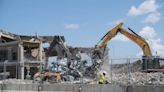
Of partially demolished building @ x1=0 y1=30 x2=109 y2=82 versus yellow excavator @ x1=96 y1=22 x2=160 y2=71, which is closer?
yellow excavator @ x1=96 y1=22 x2=160 y2=71

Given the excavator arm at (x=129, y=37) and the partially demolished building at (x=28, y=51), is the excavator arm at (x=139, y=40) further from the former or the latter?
the partially demolished building at (x=28, y=51)

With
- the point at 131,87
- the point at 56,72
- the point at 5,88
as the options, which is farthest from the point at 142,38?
the point at 131,87

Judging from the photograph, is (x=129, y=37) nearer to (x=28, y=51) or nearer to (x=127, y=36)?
(x=127, y=36)

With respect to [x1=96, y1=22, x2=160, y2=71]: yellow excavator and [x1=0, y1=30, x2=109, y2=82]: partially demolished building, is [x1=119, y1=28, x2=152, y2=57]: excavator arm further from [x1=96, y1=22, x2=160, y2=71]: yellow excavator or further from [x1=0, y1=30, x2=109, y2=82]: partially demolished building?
[x1=0, y1=30, x2=109, y2=82]: partially demolished building

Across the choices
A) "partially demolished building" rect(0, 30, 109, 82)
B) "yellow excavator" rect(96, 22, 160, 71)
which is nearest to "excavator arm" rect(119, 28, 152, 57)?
"yellow excavator" rect(96, 22, 160, 71)

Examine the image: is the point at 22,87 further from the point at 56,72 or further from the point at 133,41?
the point at 133,41

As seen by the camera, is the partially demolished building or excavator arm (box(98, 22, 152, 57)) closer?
excavator arm (box(98, 22, 152, 57))

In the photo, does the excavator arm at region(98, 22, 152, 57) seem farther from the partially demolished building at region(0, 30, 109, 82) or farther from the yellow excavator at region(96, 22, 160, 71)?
the partially demolished building at region(0, 30, 109, 82)

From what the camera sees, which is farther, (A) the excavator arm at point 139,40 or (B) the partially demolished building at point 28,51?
(B) the partially demolished building at point 28,51

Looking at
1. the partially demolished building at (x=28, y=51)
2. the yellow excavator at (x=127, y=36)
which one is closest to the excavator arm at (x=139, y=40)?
the yellow excavator at (x=127, y=36)

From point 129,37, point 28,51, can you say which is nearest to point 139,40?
point 129,37

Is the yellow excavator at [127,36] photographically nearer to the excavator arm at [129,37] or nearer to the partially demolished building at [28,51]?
the excavator arm at [129,37]

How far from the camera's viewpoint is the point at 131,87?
65.9ft

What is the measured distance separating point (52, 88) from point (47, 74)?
7924 millimetres
